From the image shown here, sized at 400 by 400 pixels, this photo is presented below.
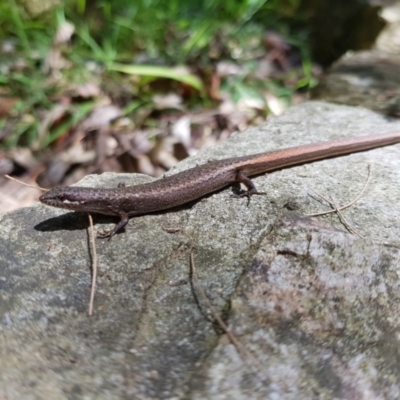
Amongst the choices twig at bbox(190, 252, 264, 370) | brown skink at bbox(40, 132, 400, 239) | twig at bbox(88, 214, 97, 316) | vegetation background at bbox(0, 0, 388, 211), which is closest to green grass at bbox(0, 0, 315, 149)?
vegetation background at bbox(0, 0, 388, 211)

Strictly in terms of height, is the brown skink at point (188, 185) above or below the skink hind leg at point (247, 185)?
above

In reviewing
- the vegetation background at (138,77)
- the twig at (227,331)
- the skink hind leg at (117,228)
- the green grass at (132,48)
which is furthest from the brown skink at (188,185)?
the green grass at (132,48)

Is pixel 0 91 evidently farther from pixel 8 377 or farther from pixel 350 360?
pixel 350 360

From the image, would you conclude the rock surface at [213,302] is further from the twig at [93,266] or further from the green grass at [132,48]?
the green grass at [132,48]

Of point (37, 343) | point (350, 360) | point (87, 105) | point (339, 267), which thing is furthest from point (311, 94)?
point (37, 343)

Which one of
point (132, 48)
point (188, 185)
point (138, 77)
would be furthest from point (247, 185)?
point (132, 48)

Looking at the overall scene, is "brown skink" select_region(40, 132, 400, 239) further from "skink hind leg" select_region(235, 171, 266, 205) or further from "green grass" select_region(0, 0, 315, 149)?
"green grass" select_region(0, 0, 315, 149)

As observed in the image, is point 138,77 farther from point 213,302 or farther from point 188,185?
point 213,302

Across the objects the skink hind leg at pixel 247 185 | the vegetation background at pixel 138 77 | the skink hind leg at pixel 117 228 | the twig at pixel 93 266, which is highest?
the twig at pixel 93 266
